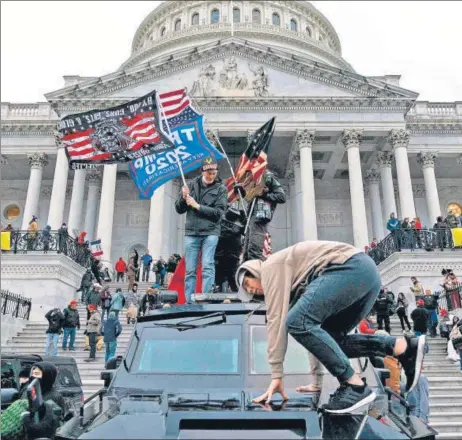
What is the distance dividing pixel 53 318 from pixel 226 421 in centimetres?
1261

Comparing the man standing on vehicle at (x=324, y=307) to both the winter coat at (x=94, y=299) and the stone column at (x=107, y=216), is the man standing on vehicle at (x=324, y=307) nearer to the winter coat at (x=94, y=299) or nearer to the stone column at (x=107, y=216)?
the winter coat at (x=94, y=299)

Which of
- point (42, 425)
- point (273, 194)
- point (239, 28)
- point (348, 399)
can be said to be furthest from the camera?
point (239, 28)

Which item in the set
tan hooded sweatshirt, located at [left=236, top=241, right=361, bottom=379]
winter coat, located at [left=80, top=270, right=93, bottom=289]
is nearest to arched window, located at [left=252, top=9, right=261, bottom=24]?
winter coat, located at [left=80, top=270, right=93, bottom=289]

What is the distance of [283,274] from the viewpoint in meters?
3.23

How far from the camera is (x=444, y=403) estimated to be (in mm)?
10125

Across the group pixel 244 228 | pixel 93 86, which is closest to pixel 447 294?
pixel 244 228

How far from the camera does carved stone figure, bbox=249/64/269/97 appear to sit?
32.2 metres

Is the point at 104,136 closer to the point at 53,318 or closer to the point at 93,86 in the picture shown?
the point at 53,318

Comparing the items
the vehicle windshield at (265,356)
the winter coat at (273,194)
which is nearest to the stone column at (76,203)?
the winter coat at (273,194)

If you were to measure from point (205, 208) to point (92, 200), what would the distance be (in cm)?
2941

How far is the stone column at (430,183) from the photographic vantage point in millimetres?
31859

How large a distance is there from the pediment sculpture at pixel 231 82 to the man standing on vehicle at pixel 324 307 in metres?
29.7

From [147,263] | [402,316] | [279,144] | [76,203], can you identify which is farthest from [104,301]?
[279,144]

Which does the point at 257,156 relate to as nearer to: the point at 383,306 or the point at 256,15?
the point at 383,306
